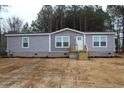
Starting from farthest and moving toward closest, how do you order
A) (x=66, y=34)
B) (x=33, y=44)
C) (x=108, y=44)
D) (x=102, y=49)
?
(x=33, y=44) < (x=66, y=34) < (x=102, y=49) < (x=108, y=44)

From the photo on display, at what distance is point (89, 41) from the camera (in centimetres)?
3111

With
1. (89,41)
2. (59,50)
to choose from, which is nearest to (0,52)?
(59,50)

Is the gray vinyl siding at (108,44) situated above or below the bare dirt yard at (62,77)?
above

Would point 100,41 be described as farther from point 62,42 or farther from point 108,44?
point 62,42

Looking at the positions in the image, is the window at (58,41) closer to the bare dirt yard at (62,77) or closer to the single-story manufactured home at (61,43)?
the single-story manufactured home at (61,43)

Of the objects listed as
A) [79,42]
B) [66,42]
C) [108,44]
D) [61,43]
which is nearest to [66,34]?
[66,42]

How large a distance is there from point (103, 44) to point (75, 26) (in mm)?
18878

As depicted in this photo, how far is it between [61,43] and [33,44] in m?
3.03

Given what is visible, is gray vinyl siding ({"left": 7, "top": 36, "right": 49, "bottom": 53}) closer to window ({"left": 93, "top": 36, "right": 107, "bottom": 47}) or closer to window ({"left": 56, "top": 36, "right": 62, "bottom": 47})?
window ({"left": 56, "top": 36, "right": 62, "bottom": 47})

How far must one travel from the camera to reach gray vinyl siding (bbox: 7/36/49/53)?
104 ft

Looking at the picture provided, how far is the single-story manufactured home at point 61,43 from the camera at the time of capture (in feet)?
102

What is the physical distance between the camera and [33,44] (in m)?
31.9

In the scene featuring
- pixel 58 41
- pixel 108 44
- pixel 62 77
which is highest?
pixel 58 41

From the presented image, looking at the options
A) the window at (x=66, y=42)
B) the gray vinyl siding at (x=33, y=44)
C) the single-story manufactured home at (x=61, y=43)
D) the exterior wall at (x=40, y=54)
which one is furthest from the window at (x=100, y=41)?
the gray vinyl siding at (x=33, y=44)
